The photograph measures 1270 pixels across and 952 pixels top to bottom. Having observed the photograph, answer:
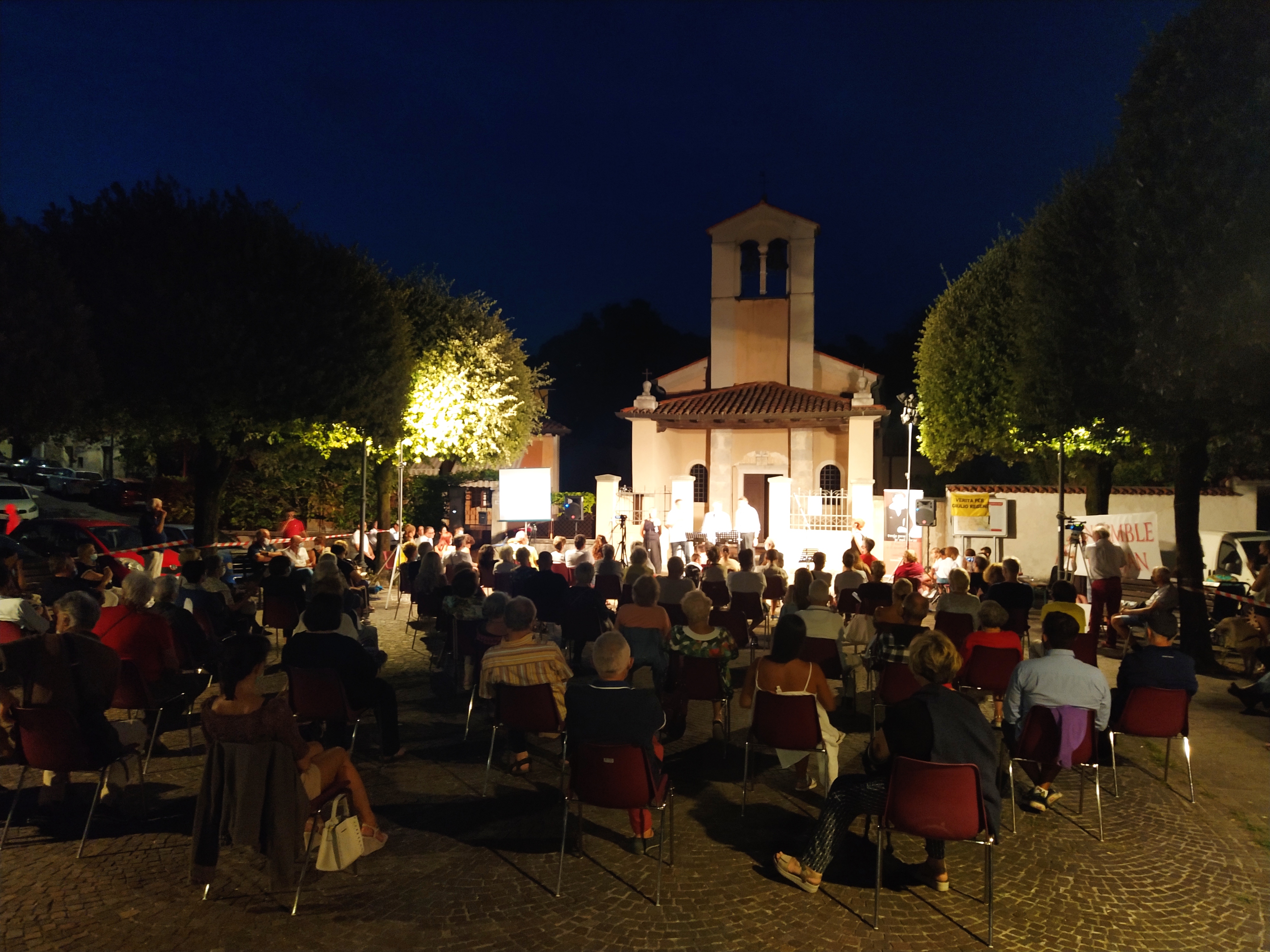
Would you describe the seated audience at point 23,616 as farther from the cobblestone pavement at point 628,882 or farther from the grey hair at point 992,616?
the grey hair at point 992,616

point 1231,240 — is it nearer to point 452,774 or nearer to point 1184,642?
point 1184,642

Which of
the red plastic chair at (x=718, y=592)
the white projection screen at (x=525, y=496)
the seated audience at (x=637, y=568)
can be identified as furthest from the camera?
the white projection screen at (x=525, y=496)

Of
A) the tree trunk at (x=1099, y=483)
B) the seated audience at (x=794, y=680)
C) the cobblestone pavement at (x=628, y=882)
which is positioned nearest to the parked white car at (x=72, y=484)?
the cobblestone pavement at (x=628, y=882)

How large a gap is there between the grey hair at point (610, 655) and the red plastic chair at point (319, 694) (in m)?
1.82

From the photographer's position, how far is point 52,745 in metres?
4.18

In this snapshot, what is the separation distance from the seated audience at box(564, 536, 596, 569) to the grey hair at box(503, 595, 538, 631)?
180 inches

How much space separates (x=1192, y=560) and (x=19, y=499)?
28812 millimetres

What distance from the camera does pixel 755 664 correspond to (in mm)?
5125

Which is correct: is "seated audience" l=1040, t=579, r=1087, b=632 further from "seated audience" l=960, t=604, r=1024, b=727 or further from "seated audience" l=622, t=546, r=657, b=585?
"seated audience" l=622, t=546, r=657, b=585

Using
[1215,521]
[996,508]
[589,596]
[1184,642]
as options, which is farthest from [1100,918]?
[1215,521]

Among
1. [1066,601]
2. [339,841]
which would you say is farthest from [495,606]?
[1066,601]

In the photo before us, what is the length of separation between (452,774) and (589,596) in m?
2.35

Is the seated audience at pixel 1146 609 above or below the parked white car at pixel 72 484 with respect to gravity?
below

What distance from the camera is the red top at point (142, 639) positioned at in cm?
567
